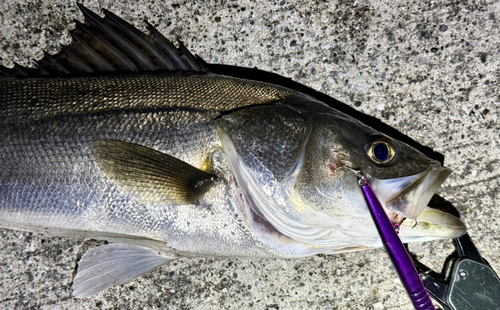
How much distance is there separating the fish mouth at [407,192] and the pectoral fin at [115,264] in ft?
3.23

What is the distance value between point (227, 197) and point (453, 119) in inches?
49.7

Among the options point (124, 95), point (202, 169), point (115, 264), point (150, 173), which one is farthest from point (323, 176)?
point (115, 264)

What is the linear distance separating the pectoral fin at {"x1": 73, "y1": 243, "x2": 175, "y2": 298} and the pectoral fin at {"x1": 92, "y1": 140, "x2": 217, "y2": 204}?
359 millimetres

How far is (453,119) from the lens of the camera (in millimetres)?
2016

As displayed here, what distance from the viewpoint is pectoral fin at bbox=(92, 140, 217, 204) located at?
5.09 ft

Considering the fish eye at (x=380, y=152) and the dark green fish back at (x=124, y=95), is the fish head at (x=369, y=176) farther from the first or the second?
the dark green fish back at (x=124, y=95)

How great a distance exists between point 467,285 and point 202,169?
1.33 metres

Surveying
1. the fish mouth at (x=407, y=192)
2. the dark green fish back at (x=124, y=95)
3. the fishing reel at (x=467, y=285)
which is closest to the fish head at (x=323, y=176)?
the fish mouth at (x=407, y=192)

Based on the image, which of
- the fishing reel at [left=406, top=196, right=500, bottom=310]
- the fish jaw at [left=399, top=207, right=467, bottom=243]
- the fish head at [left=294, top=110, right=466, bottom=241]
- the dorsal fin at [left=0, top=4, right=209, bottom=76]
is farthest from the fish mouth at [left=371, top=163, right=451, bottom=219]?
the dorsal fin at [left=0, top=4, right=209, bottom=76]

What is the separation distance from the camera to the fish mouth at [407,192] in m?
1.48

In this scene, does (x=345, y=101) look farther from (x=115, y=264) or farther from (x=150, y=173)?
(x=115, y=264)

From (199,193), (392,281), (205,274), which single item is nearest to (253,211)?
(199,193)

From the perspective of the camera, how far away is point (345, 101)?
2.06 m

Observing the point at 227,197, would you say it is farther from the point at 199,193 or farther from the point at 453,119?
the point at 453,119
